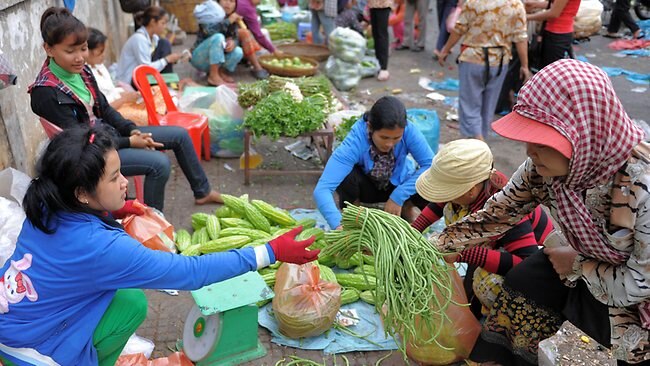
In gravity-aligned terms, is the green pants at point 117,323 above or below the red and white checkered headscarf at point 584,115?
below

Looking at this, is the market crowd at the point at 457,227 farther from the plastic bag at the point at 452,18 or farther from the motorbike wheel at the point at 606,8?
the motorbike wheel at the point at 606,8

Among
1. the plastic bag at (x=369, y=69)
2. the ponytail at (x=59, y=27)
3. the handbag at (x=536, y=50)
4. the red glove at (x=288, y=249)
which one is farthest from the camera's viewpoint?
the plastic bag at (x=369, y=69)

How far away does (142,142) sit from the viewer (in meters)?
4.08

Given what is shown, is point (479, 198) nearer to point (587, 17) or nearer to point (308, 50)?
point (308, 50)

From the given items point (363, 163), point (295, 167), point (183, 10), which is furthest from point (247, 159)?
point (183, 10)

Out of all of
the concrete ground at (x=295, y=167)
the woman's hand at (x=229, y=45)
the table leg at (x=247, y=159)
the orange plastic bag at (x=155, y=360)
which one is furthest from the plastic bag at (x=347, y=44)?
the orange plastic bag at (x=155, y=360)

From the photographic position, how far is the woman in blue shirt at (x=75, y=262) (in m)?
2.15

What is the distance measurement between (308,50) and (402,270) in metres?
6.74

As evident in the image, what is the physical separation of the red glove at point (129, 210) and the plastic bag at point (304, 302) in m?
0.96

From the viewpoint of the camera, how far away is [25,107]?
420 cm

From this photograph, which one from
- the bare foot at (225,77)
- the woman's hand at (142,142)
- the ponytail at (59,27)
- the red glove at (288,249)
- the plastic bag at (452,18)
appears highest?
the ponytail at (59,27)

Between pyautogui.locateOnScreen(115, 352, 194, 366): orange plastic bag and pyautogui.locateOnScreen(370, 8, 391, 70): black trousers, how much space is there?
20.2ft

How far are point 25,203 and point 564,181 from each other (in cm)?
203

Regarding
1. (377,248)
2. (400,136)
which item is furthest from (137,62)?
(377,248)
